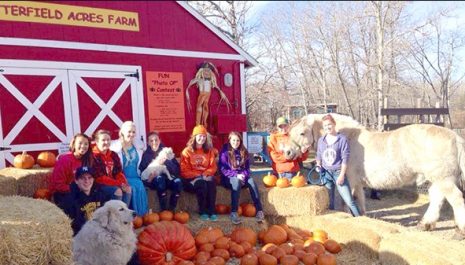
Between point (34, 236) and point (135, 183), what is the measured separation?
2169 mm

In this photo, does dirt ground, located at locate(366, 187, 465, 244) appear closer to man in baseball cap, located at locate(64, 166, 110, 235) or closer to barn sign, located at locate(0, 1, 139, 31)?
man in baseball cap, located at locate(64, 166, 110, 235)

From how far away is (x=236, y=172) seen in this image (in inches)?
215

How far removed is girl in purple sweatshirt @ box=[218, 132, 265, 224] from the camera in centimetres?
534

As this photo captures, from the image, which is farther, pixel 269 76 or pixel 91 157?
pixel 269 76

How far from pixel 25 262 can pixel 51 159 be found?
3212mm

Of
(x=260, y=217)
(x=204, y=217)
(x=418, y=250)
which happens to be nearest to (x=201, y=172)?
(x=204, y=217)

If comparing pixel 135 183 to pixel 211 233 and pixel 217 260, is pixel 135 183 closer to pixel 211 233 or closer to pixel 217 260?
pixel 211 233

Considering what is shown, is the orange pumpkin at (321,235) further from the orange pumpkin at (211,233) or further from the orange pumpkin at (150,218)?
the orange pumpkin at (150,218)

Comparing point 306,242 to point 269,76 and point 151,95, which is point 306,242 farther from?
point 269,76

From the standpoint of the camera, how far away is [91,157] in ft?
14.6

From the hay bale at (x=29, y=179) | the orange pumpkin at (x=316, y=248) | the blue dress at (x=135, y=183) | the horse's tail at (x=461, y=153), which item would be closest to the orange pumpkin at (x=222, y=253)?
the orange pumpkin at (x=316, y=248)

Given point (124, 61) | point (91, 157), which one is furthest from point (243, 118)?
point (91, 157)

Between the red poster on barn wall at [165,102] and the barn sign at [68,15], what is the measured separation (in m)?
1.16

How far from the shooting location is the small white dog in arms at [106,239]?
11.1 ft
